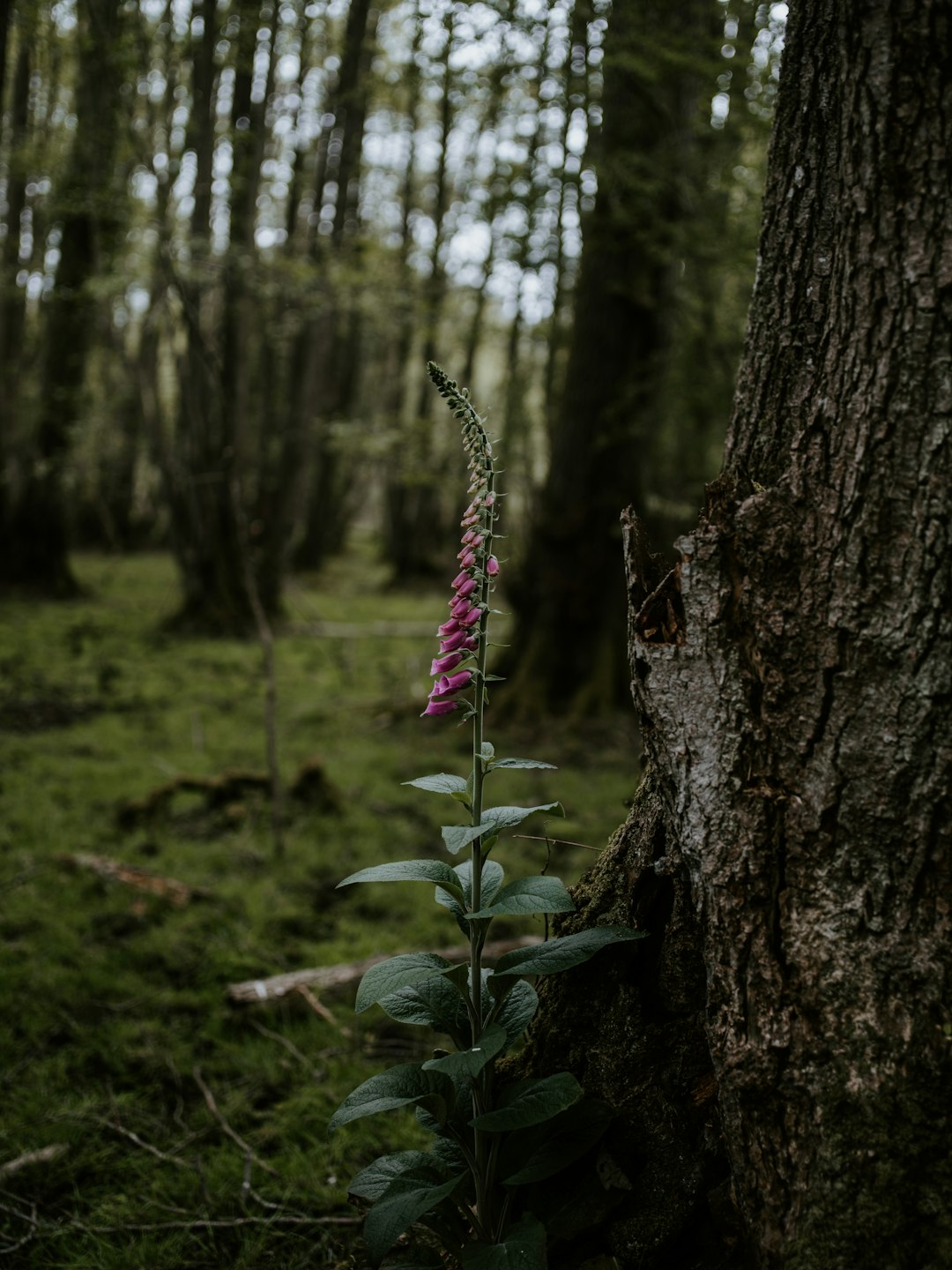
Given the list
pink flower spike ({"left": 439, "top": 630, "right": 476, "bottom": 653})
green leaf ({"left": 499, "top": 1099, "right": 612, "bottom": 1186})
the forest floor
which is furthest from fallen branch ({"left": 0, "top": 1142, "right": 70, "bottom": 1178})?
pink flower spike ({"left": 439, "top": 630, "right": 476, "bottom": 653})

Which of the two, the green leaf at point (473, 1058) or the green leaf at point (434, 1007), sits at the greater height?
the green leaf at point (473, 1058)

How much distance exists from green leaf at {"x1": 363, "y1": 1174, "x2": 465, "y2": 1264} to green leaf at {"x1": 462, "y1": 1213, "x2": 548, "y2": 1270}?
124 millimetres

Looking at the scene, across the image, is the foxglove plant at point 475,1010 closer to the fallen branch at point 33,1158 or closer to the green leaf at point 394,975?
the green leaf at point 394,975

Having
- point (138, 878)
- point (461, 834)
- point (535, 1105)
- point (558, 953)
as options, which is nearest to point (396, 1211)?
point (535, 1105)

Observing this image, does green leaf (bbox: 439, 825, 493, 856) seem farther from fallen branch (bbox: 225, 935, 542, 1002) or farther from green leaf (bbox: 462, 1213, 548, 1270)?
fallen branch (bbox: 225, 935, 542, 1002)

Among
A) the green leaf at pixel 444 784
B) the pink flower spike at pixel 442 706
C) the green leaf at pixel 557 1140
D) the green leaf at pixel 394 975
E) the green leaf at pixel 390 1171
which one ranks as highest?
the pink flower spike at pixel 442 706

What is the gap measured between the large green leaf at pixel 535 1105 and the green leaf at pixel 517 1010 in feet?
0.38

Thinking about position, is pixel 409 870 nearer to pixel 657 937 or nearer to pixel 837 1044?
pixel 657 937

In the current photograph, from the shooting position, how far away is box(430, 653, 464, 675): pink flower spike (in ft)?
6.61

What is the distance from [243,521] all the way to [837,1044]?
14.7 ft

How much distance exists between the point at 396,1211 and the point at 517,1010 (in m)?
0.46

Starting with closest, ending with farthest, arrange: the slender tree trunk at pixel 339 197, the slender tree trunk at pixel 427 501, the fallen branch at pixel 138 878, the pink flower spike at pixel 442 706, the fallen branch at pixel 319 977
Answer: the pink flower spike at pixel 442 706, the fallen branch at pixel 319 977, the fallen branch at pixel 138 878, the slender tree trunk at pixel 339 197, the slender tree trunk at pixel 427 501

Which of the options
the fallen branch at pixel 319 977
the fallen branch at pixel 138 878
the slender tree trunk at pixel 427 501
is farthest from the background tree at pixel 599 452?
the slender tree trunk at pixel 427 501

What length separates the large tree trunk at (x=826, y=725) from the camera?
1.66 m
